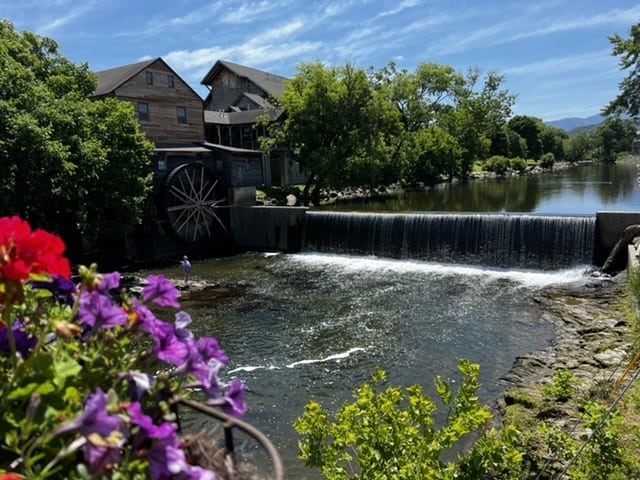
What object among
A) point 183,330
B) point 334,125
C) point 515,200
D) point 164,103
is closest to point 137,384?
point 183,330

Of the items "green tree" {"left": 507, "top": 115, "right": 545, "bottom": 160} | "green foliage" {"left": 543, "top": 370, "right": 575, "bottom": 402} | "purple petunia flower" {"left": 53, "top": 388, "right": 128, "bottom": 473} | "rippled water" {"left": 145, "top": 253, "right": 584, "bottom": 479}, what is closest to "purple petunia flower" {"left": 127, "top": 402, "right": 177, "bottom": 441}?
"purple petunia flower" {"left": 53, "top": 388, "right": 128, "bottom": 473}

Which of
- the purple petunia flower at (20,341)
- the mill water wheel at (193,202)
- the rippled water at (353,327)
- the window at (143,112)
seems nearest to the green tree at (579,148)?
the mill water wheel at (193,202)

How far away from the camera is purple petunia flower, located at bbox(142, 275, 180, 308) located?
59.5 inches

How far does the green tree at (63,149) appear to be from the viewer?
13.1m

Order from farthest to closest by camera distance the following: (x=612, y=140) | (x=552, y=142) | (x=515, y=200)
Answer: (x=612, y=140)
(x=552, y=142)
(x=515, y=200)

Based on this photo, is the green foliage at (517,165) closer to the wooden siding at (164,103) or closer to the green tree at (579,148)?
the green tree at (579,148)

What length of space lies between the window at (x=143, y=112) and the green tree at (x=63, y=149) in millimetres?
3416

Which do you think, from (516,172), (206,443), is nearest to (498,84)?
(516,172)

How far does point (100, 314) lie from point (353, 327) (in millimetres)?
9402

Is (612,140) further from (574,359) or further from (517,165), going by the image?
(574,359)

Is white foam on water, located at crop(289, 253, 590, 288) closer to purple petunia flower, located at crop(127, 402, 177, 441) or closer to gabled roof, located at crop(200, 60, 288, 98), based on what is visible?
purple petunia flower, located at crop(127, 402, 177, 441)

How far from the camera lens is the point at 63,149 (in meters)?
13.2

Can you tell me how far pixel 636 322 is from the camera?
28.1 ft

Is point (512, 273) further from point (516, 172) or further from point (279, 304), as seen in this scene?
point (516, 172)
